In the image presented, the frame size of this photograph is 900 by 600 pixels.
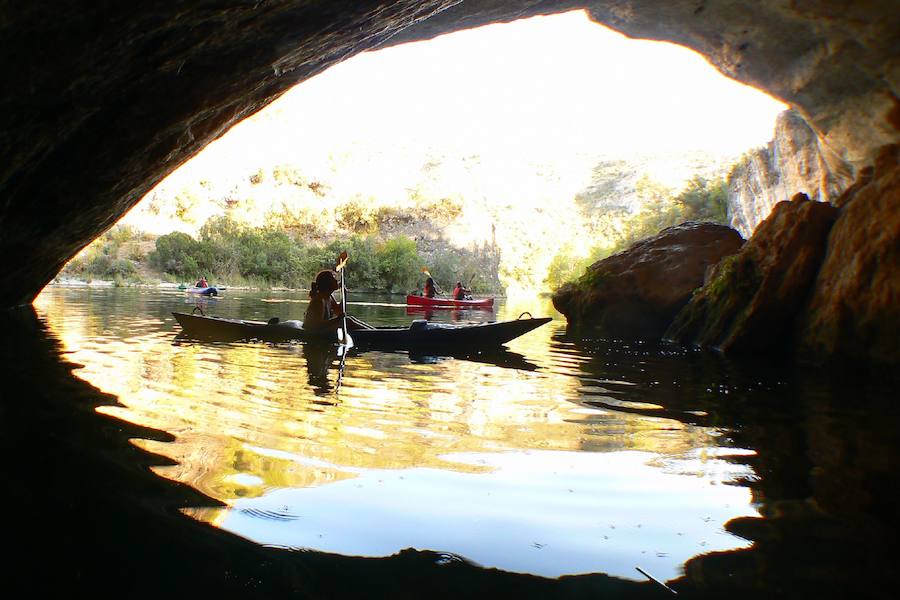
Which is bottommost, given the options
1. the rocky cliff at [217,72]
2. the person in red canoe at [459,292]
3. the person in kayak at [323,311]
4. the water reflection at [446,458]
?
the water reflection at [446,458]

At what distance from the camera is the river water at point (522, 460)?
231 centimetres

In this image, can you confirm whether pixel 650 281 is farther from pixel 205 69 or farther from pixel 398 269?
pixel 398 269

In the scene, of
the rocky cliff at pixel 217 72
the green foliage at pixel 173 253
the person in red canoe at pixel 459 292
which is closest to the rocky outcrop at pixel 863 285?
the rocky cliff at pixel 217 72

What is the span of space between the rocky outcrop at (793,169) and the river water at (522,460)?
352 inches

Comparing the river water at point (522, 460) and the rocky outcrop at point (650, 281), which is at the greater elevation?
the rocky outcrop at point (650, 281)

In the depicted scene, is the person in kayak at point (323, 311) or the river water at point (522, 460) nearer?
the river water at point (522, 460)

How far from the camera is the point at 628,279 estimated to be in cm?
1391

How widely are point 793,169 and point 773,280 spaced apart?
279 inches

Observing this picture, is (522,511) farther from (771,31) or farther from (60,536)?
(771,31)

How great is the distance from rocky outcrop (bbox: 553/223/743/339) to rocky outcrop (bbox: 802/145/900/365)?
415 centimetres

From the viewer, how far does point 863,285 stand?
325 inches

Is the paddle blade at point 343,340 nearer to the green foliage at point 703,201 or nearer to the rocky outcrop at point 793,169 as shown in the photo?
the rocky outcrop at point 793,169

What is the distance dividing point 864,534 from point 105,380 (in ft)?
18.2

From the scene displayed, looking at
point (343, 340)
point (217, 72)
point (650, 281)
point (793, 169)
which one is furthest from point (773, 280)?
point (217, 72)
